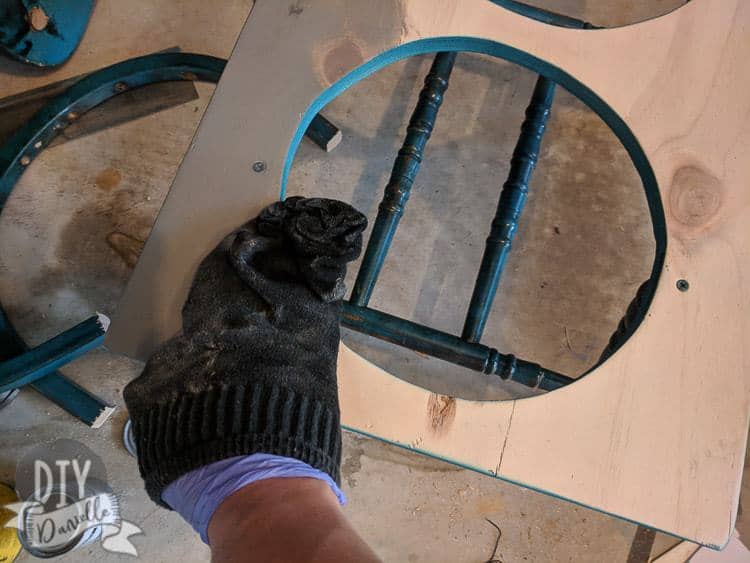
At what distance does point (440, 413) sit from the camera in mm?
720

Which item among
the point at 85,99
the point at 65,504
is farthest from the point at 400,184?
the point at 65,504

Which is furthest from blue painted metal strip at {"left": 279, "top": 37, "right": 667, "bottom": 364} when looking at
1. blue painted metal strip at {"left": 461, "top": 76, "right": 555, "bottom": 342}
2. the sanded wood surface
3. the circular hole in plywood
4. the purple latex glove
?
the circular hole in plywood

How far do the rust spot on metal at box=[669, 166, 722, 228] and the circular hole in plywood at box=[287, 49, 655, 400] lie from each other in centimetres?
60

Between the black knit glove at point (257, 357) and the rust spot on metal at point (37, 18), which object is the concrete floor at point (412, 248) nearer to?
the rust spot on metal at point (37, 18)

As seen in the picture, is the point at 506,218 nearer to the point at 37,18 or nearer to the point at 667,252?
the point at 667,252

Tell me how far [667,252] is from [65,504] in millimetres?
1163

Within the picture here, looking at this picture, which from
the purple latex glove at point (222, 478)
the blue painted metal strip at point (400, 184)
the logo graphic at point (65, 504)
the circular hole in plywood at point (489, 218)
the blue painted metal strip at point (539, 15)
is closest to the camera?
the purple latex glove at point (222, 478)

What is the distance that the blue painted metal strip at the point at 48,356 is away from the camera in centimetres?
105

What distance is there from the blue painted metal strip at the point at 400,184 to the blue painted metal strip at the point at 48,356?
531 millimetres

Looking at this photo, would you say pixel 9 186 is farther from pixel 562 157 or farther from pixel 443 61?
pixel 562 157

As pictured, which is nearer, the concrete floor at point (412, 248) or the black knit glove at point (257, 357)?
the black knit glove at point (257, 357)

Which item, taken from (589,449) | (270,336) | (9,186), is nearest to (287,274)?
(270,336)

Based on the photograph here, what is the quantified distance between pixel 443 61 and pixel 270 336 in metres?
0.58

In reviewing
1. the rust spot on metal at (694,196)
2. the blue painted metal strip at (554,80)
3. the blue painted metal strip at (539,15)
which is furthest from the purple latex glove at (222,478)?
the blue painted metal strip at (539,15)
